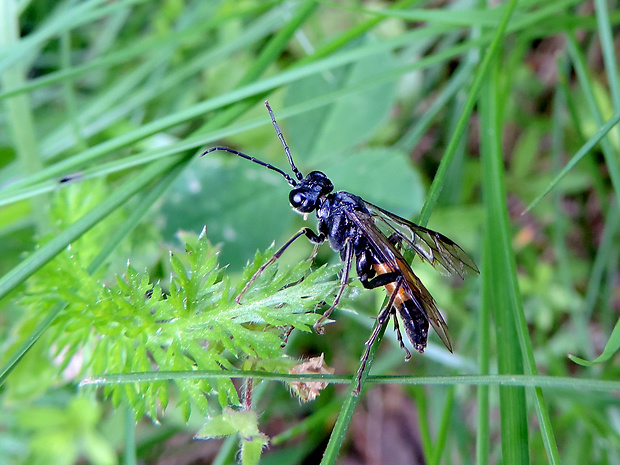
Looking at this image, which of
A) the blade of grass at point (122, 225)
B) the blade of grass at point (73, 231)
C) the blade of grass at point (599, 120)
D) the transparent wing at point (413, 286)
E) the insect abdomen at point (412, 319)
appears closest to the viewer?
the blade of grass at point (73, 231)

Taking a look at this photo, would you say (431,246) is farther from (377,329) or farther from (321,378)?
(321,378)

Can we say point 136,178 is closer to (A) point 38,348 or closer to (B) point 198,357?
(B) point 198,357

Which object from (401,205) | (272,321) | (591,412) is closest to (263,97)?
(272,321)

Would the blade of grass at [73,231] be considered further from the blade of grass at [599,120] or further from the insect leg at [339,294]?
the blade of grass at [599,120]

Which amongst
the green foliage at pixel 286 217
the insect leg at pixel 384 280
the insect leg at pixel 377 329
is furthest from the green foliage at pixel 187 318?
the insect leg at pixel 384 280

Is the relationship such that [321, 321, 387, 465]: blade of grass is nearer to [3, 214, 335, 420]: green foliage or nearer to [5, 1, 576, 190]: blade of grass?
[3, 214, 335, 420]: green foliage

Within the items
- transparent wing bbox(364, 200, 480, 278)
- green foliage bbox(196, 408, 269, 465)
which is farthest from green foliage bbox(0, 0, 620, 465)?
transparent wing bbox(364, 200, 480, 278)

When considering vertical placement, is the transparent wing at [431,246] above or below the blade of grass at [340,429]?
above

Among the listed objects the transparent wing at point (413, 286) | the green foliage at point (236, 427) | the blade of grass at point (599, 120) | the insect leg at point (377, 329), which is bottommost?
the green foliage at point (236, 427)
